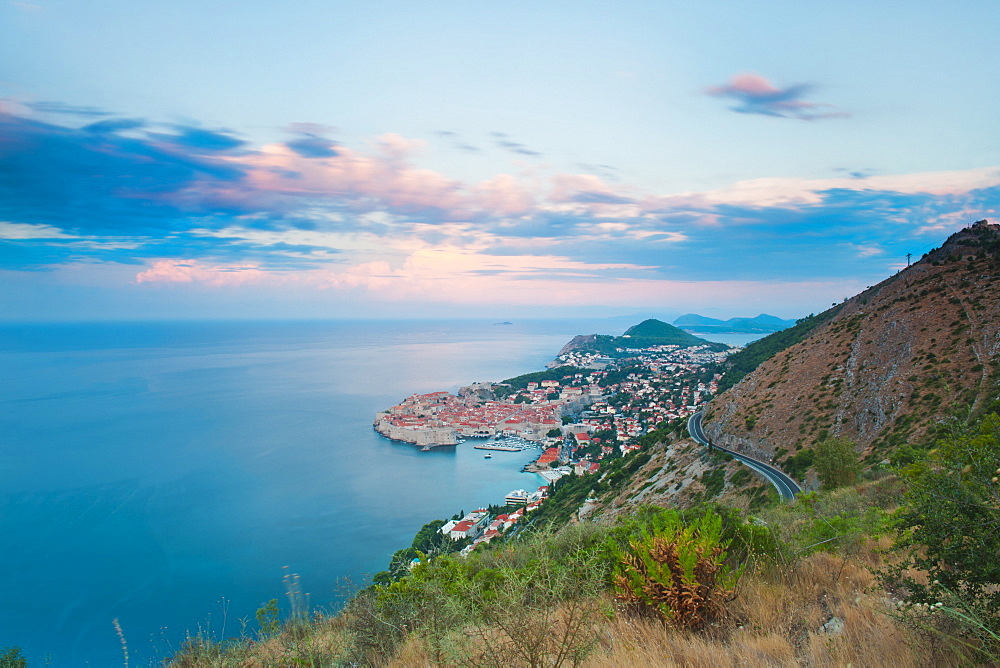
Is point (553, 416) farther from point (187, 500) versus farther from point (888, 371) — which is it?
point (888, 371)

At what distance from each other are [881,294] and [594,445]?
21985 mm

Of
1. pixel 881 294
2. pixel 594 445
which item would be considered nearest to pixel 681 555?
pixel 881 294

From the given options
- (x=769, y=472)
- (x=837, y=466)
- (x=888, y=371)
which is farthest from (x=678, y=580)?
(x=888, y=371)

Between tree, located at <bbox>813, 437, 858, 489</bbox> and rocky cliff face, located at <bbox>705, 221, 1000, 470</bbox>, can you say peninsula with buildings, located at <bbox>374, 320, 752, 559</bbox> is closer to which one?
rocky cliff face, located at <bbox>705, 221, 1000, 470</bbox>

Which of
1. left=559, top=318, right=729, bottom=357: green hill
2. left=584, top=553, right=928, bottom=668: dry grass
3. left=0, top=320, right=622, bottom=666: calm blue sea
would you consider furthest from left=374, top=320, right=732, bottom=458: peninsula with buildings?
left=584, top=553, right=928, bottom=668: dry grass

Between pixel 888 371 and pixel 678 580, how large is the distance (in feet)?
68.3

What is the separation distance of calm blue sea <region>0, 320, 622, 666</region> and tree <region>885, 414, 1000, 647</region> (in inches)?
175

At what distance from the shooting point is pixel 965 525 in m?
1.99

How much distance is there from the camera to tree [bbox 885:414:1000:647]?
1.94m

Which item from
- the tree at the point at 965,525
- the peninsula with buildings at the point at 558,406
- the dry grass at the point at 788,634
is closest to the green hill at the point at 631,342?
the peninsula with buildings at the point at 558,406

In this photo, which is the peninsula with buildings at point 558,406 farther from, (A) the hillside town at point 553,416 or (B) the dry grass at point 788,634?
(B) the dry grass at point 788,634

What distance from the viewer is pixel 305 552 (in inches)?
912

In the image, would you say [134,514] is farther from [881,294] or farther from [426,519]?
[881,294]

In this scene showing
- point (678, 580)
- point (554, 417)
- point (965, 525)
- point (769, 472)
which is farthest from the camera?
point (554, 417)
